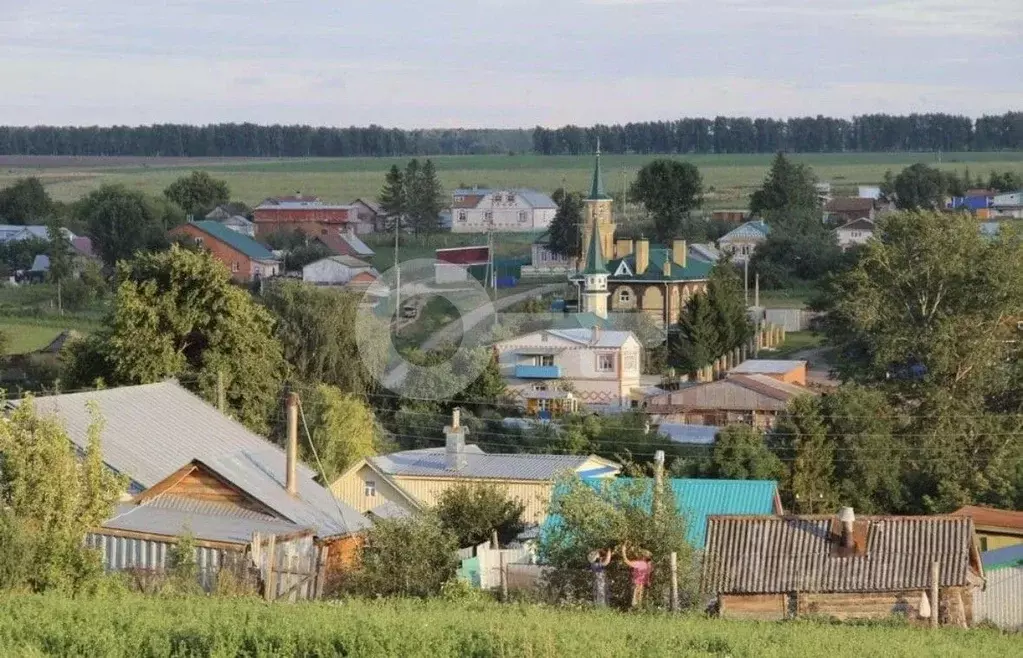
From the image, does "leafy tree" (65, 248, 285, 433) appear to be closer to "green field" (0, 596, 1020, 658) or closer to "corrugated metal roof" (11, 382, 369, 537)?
"corrugated metal roof" (11, 382, 369, 537)

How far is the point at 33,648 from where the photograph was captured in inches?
469

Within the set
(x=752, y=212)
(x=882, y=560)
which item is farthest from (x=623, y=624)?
(x=752, y=212)

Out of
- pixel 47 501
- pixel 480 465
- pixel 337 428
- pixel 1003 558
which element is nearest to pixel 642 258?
pixel 337 428

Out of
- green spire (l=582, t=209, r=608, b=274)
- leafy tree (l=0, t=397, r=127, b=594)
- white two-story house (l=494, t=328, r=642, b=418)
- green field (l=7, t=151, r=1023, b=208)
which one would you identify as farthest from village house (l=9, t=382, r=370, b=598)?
green field (l=7, t=151, r=1023, b=208)

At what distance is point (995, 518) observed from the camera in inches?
1057

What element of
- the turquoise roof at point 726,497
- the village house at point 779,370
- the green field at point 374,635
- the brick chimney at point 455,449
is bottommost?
the village house at point 779,370

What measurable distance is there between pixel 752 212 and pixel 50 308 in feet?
195

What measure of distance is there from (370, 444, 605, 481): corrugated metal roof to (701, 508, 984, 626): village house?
1018 cm

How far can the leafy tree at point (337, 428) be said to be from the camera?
34.9 meters

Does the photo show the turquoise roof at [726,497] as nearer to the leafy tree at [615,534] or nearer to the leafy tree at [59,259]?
the leafy tree at [615,534]

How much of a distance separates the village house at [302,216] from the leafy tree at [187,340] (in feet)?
281

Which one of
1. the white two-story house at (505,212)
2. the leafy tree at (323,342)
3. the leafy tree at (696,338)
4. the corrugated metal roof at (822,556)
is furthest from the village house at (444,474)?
the white two-story house at (505,212)

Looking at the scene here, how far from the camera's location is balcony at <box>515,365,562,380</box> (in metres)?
52.5

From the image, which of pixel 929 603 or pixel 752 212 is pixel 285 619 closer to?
pixel 929 603
